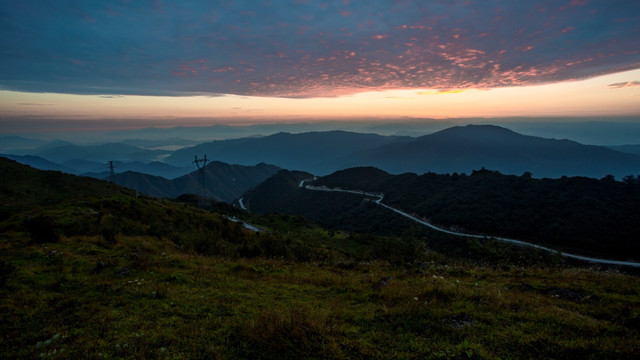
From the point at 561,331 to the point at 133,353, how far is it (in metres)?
11.2

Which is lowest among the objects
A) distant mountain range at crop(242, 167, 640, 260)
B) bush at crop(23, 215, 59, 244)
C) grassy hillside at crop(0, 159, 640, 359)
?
distant mountain range at crop(242, 167, 640, 260)

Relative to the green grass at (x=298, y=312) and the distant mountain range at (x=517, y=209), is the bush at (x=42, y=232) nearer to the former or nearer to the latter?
the green grass at (x=298, y=312)

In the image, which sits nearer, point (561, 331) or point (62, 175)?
point (561, 331)

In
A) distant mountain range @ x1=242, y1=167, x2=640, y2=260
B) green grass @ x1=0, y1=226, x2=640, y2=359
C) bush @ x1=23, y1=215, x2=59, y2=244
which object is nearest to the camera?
green grass @ x1=0, y1=226, x2=640, y2=359

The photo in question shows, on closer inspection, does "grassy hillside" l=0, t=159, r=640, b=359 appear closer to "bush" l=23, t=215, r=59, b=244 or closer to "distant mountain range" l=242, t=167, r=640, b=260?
"bush" l=23, t=215, r=59, b=244

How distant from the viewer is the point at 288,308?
31.2ft

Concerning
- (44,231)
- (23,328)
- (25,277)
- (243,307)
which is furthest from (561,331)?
(44,231)

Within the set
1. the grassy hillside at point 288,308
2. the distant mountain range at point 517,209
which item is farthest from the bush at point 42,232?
the distant mountain range at point 517,209

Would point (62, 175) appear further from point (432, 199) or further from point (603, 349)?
point (432, 199)

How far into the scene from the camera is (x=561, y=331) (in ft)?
24.6

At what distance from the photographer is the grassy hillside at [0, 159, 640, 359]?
6.88 meters

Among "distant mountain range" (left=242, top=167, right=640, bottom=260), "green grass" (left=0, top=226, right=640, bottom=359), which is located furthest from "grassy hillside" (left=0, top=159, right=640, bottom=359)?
"distant mountain range" (left=242, top=167, right=640, bottom=260)

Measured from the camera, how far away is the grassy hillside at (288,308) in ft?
22.6

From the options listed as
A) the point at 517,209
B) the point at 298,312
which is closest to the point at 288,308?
the point at 298,312
